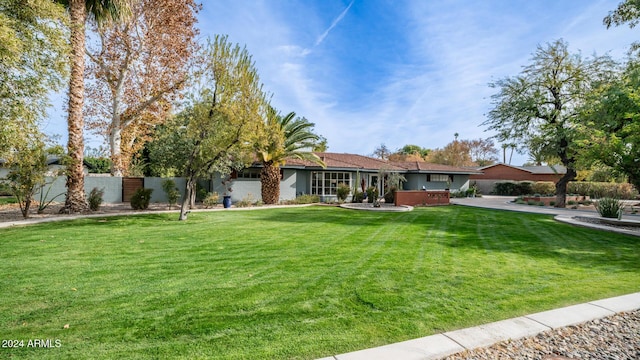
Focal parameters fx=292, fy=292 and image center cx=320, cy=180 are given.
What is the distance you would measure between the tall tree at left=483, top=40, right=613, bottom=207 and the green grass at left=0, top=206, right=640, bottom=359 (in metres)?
13.8

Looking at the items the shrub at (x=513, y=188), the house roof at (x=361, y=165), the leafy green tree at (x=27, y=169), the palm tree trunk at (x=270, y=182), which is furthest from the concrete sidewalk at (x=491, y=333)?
the shrub at (x=513, y=188)

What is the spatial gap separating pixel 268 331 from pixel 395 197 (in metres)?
17.0

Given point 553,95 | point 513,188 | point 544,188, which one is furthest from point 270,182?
point 544,188

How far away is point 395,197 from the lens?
19.2 m

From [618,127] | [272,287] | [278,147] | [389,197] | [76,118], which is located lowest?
[272,287]

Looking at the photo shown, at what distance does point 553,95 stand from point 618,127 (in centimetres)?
639

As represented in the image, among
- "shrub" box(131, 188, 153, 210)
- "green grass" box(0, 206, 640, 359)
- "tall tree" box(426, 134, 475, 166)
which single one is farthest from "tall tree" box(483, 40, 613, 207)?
"tall tree" box(426, 134, 475, 166)

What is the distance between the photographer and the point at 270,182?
18891mm

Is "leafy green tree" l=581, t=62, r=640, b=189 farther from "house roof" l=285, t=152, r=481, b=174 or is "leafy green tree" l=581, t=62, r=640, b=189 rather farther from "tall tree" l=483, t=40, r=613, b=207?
"house roof" l=285, t=152, r=481, b=174

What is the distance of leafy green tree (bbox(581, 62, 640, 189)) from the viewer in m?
10.3

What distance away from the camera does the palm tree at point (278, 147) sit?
17.8 m

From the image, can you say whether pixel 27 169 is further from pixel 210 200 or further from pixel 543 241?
pixel 543 241

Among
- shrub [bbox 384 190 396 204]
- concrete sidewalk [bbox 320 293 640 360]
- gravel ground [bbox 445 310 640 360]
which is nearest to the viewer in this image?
concrete sidewalk [bbox 320 293 640 360]

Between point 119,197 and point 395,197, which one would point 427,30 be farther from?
point 119,197
